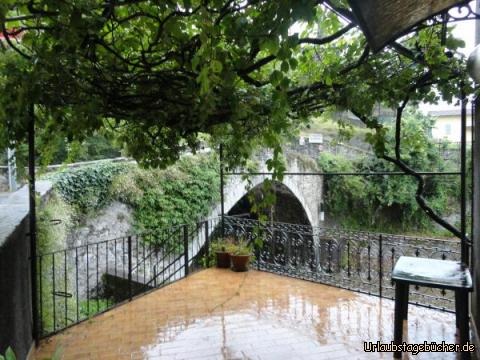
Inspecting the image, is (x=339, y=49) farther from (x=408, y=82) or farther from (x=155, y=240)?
(x=155, y=240)

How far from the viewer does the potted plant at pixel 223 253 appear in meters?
5.20

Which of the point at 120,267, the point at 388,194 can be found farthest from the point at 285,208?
the point at 120,267

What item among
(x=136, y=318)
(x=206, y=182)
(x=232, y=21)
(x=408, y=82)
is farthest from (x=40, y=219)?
(x=206, y=182)

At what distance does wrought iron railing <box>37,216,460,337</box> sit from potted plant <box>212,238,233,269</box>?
177mm

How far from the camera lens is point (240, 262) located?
499 centimetres

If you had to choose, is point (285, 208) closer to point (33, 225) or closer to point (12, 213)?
point (33, 225)

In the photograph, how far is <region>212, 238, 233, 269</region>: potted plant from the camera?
17.1 ft

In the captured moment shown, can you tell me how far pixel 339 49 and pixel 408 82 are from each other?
0.52 m

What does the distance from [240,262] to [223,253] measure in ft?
1.10

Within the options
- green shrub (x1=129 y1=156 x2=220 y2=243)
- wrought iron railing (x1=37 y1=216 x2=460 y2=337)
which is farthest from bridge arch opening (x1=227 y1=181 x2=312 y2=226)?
wrought iron railing (x1=37 y1=216 x2=460 y2=337)

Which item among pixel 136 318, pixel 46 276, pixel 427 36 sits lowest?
pixel 136 318

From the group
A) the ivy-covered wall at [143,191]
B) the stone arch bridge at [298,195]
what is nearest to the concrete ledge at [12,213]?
the ivy-covered wall at [143,191]

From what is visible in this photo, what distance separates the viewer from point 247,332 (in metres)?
3.21

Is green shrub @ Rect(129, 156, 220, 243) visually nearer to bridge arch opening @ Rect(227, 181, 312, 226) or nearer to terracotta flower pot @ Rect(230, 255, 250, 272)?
terracotta flower pot @ Rect(230, 255, 250, 272)
